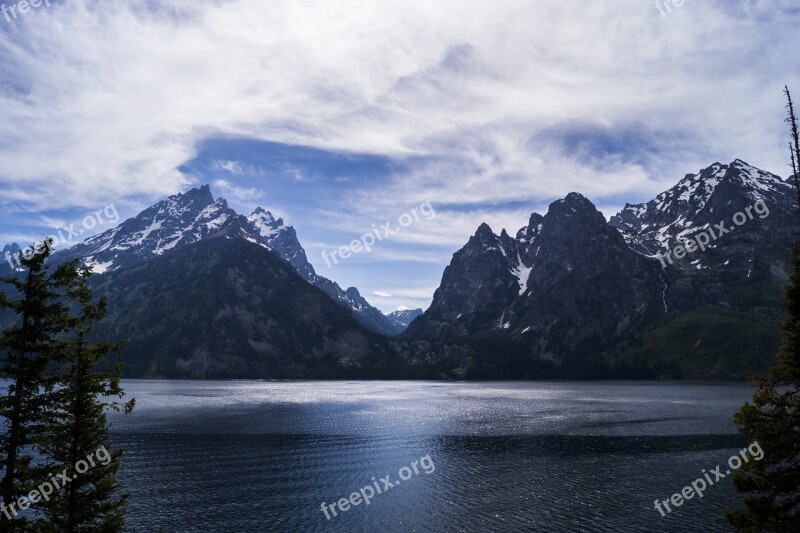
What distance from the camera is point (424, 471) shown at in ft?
A: 293

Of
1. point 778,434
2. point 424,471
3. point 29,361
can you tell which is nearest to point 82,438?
point 29,361

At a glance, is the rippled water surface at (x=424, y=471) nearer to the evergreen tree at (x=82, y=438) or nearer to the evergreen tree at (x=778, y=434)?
the evergreen tree at (x=82, y=438)

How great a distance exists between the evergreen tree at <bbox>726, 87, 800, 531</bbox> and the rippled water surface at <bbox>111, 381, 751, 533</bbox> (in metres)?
37.8

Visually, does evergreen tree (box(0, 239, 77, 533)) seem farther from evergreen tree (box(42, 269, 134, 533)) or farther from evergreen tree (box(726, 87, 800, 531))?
evergreen tree (box(726, 87, 800, 531))

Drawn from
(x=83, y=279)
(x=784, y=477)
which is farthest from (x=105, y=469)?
(x=784, y=477)

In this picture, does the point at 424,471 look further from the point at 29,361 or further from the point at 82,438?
the point at 29,361

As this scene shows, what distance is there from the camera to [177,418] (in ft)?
507

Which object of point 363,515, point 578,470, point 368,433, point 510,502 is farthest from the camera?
point 368,433

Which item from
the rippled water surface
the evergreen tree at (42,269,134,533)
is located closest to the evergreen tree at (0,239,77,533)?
the evergreen tree at (42,269,134,533)

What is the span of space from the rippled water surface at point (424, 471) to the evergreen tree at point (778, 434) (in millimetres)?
37810

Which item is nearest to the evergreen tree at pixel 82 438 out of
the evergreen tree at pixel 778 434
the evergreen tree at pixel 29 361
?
the evergreen tree at pixel 29 361

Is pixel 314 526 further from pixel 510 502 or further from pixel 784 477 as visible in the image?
pixel 784 477

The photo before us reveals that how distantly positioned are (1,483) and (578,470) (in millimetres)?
86163

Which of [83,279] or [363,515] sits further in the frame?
[363,515]
